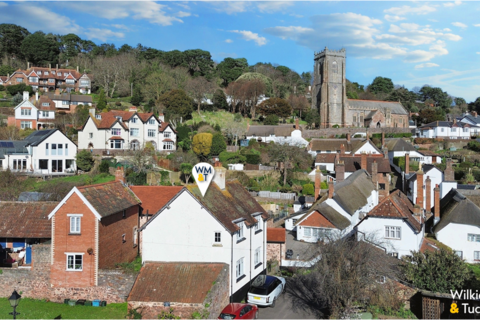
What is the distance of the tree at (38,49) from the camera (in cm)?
8769

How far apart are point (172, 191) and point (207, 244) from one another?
7.27 m

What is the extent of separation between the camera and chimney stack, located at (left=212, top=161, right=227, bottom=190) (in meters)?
22.2

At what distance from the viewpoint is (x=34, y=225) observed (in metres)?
22.7

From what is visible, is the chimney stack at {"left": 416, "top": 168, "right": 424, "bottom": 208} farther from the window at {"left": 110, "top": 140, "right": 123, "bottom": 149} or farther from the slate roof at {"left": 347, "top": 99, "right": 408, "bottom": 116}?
the slate roof at {"left": 347, "top": 99, "right": 408, "bottom": 116}

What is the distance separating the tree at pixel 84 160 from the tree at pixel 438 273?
36.7 metres

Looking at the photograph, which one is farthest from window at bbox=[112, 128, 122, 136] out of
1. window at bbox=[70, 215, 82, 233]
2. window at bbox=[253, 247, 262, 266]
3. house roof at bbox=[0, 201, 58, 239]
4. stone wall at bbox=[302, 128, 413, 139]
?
window at bbox=[253, 247, 262, 266]

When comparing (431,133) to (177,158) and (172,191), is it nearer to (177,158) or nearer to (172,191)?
(177,158)

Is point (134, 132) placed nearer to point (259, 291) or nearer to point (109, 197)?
point (109, 197)

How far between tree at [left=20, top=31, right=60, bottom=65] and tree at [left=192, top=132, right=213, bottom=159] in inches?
2116

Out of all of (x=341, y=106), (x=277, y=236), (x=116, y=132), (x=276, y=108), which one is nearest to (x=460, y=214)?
(x=277, y=236)

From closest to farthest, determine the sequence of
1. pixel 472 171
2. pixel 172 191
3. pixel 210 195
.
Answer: pixel 210 195, pixel 172 191, pixel 472 171

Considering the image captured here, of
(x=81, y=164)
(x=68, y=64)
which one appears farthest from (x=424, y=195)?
(x=68, y=64)

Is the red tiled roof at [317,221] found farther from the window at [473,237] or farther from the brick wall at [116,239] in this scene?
the brick wall at [116,239]

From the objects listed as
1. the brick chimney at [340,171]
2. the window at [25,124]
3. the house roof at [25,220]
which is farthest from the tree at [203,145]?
the house roof at [25,220]
